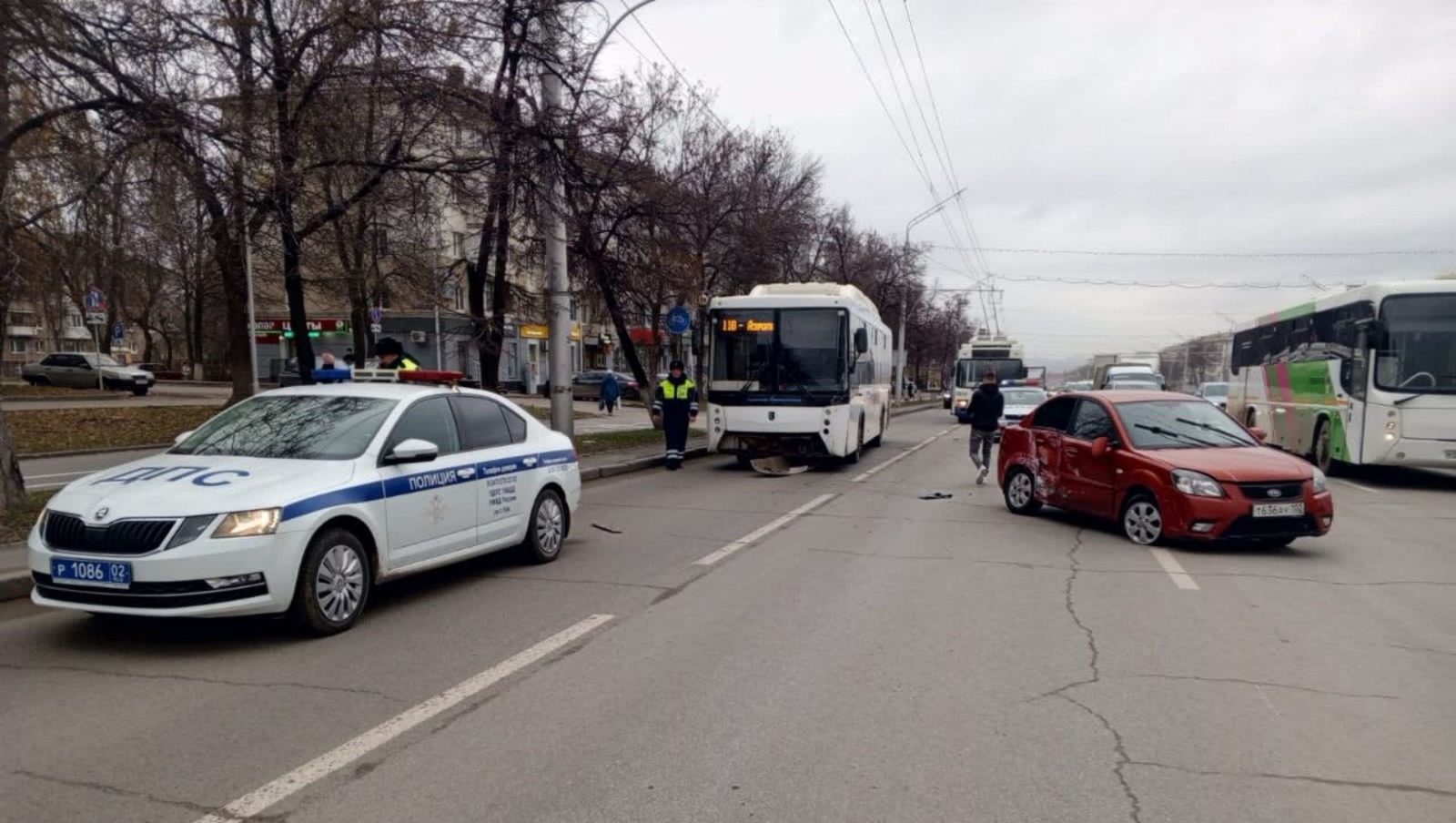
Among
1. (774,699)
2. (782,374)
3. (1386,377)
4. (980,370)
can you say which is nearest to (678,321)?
(782,374)

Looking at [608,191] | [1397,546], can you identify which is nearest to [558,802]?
[1397,546]

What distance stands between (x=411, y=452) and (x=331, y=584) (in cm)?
100

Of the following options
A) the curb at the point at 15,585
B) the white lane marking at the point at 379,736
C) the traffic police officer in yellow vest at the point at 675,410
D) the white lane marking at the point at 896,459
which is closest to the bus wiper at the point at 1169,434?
the white lane marking at the point at 896,459

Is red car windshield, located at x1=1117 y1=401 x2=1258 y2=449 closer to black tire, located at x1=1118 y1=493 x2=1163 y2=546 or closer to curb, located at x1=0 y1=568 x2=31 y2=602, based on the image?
black tire, located at x1=1118 y1=493 x2=1163 y2=546

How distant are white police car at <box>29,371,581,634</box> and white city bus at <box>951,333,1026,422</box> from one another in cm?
3355

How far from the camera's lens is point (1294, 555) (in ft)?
29.1

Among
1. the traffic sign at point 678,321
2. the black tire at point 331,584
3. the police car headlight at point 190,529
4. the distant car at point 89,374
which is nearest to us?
the police car headlight at point 190,529

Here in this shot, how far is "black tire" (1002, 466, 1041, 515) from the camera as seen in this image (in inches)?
450

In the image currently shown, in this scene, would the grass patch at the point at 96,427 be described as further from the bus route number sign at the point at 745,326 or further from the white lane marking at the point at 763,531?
the white lane marking at the point at 763,531

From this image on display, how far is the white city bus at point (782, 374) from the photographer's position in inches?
632

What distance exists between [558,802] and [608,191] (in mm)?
13577

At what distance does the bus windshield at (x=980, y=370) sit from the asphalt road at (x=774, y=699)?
31545mm

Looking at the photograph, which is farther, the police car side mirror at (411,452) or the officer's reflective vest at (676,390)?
the officer's reflective vest at (676,390)

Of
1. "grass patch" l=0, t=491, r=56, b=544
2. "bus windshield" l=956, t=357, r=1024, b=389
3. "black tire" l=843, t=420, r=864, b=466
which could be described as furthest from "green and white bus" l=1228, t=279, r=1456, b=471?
"bus windshield" l=956, t=357, r=1024, b=389
